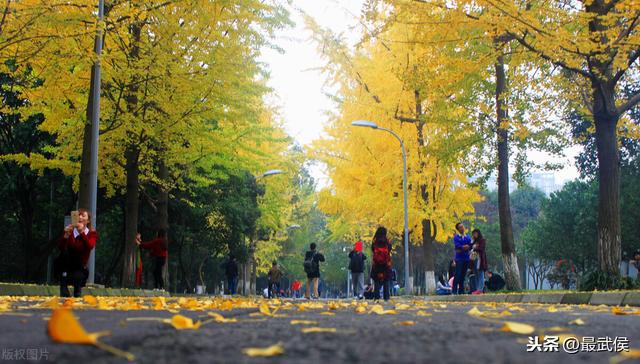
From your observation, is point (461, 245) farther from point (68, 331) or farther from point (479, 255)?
point (68, 331)

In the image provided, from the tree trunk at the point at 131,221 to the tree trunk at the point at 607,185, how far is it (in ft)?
38.0

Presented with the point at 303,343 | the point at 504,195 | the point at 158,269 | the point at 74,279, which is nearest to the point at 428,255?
the point at 504,195

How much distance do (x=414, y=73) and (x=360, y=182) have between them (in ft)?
39.5

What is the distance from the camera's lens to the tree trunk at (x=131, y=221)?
19812mm

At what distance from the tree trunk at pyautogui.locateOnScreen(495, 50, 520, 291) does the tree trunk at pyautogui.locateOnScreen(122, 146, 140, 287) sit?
9.61m

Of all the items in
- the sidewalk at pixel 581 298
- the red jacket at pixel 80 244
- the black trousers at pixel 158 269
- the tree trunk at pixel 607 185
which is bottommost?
the sidewalk at pixel 581 298

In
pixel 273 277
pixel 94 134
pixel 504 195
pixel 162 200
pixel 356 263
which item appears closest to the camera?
pixel 94 134

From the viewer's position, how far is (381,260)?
15.1 m

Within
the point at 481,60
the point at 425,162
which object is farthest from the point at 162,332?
the point at 425,162

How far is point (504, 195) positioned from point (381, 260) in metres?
6.01

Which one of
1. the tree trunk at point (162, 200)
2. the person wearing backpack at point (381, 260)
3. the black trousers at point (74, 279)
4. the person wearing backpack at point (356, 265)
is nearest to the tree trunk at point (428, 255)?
the person wearing backpack at point (356, 265)

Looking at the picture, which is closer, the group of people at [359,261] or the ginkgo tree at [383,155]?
the group of people at [359,261]

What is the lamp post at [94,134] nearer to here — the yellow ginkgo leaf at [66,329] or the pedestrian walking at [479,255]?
the pedestrian walking at [479,255]

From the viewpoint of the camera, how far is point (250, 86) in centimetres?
1969
